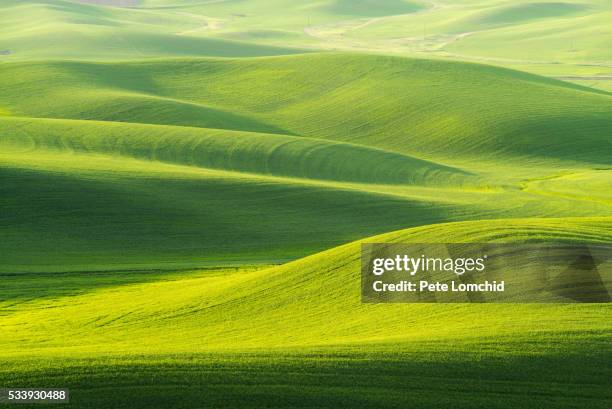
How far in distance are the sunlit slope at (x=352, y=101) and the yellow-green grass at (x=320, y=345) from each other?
85.3 ft

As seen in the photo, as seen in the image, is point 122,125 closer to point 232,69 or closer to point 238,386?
point 232,69

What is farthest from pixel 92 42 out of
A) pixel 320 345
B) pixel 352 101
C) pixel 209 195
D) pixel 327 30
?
pixel 320 345

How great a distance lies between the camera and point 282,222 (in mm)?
23750

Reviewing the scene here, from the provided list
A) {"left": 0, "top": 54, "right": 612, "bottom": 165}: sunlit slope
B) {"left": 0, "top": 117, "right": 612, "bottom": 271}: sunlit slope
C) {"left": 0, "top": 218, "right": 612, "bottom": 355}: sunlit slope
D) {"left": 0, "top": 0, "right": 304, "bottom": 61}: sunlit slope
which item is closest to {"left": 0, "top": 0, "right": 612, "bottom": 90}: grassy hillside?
{"left": 0, "top": 0, "right": 304, "bottom": 61}: sunlit slope

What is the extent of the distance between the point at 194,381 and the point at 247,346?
1.51m

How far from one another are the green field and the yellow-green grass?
0.03m

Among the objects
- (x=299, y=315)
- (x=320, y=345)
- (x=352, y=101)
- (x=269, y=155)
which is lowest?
(x=320, y=345)

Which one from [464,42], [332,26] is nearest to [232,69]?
[464,42]

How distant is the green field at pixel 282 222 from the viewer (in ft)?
33.0

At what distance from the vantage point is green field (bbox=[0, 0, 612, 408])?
10070 millimetres

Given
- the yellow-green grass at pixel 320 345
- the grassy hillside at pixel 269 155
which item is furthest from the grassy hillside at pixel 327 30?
the yellow-green grass at pixel 320 345

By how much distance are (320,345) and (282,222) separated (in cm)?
1292

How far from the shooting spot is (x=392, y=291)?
1294cm

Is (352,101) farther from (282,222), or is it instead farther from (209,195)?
(282,222)
